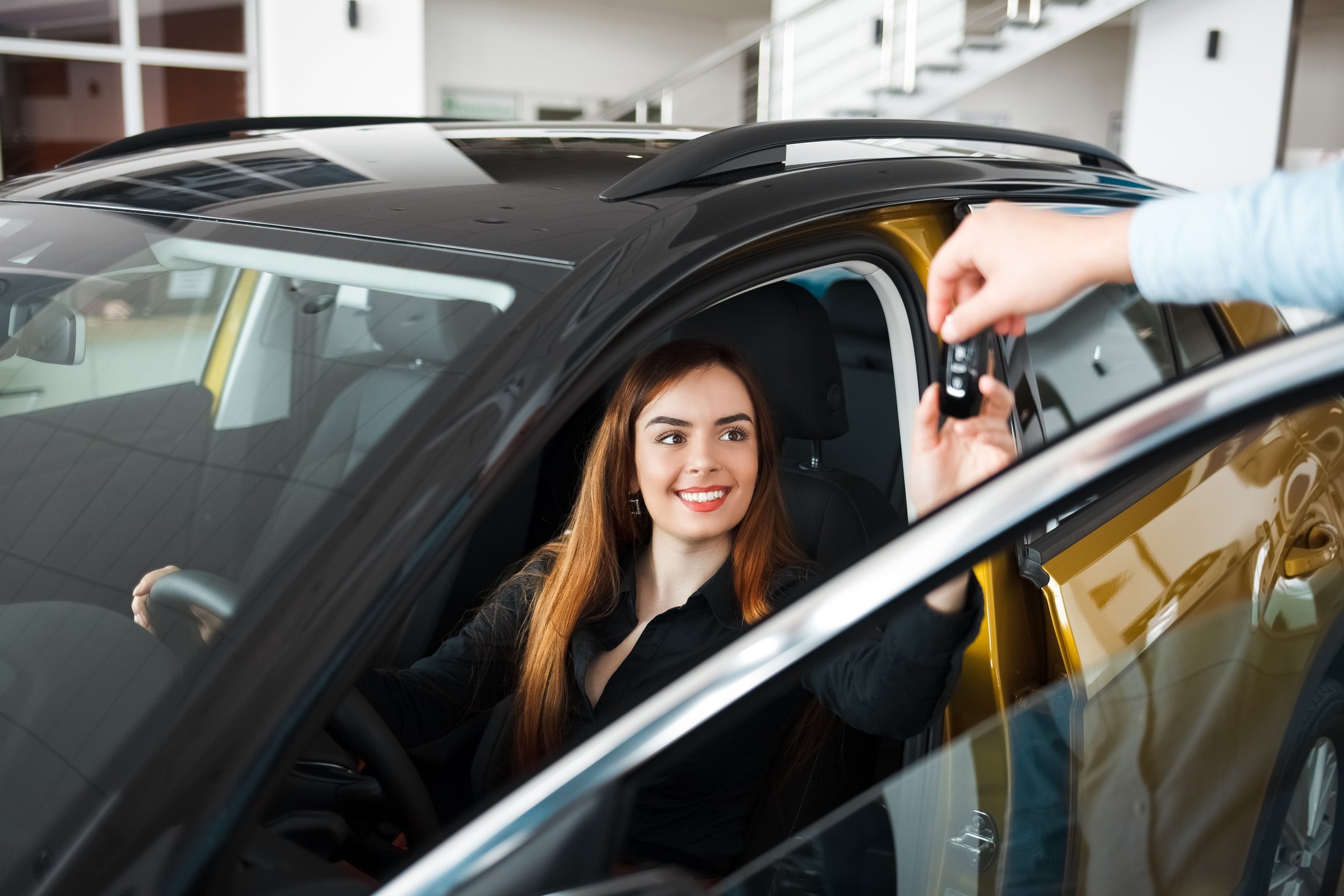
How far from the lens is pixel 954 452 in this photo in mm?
1076

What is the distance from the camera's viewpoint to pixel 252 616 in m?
0.87

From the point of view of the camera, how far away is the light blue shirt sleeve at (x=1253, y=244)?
Answer: 71 centimetres

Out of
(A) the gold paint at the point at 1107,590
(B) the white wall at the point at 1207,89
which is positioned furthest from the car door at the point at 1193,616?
(B) the white wall at the point at 1207,89

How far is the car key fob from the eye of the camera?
1.04 metres

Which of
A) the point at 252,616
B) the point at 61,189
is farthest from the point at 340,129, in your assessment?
the point at 252,616

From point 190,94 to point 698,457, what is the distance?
854 cm

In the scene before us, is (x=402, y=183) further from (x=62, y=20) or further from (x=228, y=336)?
(x=62, y=20)

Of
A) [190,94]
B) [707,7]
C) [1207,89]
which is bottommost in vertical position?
[190,94]

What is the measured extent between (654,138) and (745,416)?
43 centimetres

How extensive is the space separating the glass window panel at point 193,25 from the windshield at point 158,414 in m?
8.18

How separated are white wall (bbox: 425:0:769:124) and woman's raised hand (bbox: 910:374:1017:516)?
1121 cm

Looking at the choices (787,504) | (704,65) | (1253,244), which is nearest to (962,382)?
(1253,244)

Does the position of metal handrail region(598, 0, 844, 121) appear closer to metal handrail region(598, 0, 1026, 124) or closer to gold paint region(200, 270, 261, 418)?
metal handrail region(598, 0, 1026, 124)

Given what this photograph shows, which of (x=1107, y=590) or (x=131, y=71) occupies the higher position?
(x=131, y=71)
